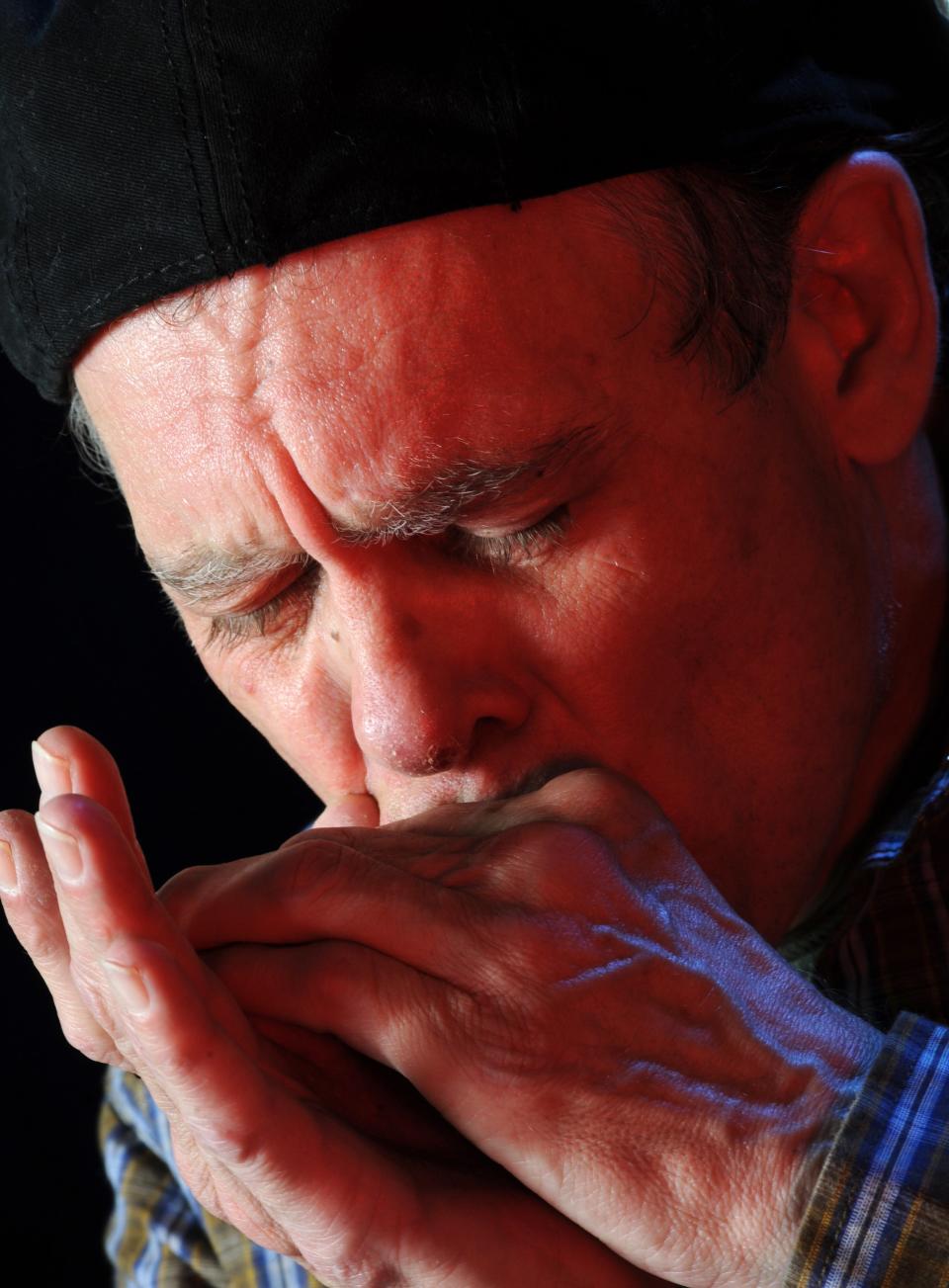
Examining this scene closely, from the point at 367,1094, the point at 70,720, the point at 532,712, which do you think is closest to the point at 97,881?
the point at 367,1094

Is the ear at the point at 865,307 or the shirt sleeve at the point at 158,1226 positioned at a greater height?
the ear at the point at 865,307

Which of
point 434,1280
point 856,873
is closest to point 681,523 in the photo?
point 856,873

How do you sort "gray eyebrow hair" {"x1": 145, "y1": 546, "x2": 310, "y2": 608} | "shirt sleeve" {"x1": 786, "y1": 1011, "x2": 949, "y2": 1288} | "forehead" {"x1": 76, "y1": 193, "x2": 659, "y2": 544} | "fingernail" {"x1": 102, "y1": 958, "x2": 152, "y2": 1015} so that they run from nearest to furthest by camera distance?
"fingernail" {"x1": 102, "y1": 958, "x2": 152, "y2": 1015} < "shirt sleeve" {"x1": 786, "y1": 1011, "x2": 949, "y2": 1288} < "forehead" {"x1": 76, "y1": 193, "x2": 659, "y2": 544} < "gray eyebrow hair" {"x1": 145, "y1": 546, "x2": 310, "y2": 608}

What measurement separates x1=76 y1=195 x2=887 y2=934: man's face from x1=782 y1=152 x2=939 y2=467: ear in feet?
0.22

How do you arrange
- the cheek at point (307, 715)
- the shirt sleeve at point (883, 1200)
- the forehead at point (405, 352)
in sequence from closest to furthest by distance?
the shirt sleeve at point (883, 1200)
the forehead at point (405, 352)
the cheek at point (307, 715)

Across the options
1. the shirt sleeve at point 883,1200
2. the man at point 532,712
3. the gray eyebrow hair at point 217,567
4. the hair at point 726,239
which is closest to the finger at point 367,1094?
the man at point 532,712

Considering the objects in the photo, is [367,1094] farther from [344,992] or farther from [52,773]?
[52,773]

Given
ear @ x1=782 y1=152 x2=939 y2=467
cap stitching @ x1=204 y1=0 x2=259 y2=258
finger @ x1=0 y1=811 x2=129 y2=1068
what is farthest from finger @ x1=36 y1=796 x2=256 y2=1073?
ear @ x1=782 y1=152 x2=939 y2=467

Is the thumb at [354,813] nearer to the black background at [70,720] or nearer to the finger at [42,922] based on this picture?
the finger at [42,922]

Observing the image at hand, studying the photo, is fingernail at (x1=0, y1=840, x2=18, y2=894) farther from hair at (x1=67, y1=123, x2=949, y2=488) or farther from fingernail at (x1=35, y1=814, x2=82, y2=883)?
hair at (x1=67, y1=123, x2=949, y2=488)

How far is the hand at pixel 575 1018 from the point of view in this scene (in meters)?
0.97

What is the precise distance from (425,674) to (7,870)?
0.39 metres

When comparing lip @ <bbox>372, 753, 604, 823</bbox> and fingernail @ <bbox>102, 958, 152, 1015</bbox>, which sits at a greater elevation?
fingernail @ <bbox>102, 958, 152, 1015</bbox>

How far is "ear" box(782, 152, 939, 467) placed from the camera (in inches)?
56.8
